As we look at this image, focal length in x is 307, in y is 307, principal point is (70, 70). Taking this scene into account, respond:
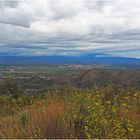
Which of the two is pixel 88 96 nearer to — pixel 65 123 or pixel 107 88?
pixel 65 123

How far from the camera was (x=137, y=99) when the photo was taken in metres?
6.11

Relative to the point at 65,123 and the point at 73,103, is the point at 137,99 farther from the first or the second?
the point at 65,123

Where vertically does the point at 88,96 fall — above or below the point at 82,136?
above

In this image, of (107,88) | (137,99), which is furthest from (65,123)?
(107,88)

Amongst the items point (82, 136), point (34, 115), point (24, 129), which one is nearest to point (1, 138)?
point (24, 129)

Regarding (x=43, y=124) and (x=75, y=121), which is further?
(x=75, y=121)

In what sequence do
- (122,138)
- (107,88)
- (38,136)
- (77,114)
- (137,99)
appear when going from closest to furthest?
(122,138)
(38,136)
(77,114)
(137,99)
(107,88)

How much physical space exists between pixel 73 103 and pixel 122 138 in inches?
56.2

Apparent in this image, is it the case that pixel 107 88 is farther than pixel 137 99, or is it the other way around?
pixel 107 88

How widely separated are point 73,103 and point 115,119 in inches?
35.3

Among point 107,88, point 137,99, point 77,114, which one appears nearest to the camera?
point 77,114

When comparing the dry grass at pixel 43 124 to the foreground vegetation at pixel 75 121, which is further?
the dry grass at pixel 43 124

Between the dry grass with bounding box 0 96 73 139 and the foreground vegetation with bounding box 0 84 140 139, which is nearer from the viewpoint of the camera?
the foreground vegetation with bounding box 0 84 140 139

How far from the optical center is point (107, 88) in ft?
27.7
